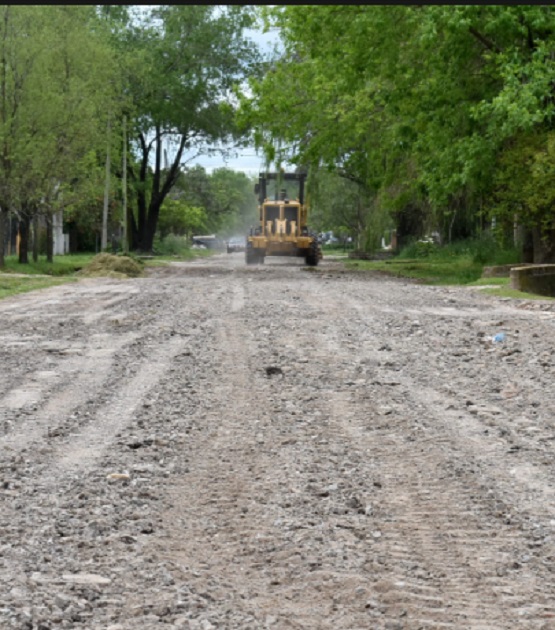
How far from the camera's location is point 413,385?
1143cm

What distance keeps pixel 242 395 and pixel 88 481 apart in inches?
147

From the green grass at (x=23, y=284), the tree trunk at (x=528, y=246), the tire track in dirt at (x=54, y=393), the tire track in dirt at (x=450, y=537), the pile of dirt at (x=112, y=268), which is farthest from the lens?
the pile of dirt at (x=112, y=268)

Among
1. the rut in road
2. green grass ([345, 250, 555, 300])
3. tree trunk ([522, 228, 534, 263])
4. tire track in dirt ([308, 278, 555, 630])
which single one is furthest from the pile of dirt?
tire track in dirt ([308, 278, 555, 630])

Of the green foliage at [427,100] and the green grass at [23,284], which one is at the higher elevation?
the green foliage at [427,100]

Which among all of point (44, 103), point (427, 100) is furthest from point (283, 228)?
point (427, 100)

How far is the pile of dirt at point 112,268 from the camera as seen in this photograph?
120ft

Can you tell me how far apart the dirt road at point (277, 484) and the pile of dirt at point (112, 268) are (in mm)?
21174

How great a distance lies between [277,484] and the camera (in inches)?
280

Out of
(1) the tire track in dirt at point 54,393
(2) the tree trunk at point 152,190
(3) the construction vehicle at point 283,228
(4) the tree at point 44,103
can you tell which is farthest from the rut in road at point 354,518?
(2) the tree trunk at point 152,190

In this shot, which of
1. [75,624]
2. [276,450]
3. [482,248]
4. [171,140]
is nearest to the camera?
[75,624]

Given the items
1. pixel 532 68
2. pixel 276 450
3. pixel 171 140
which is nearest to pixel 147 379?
pixel 276 450

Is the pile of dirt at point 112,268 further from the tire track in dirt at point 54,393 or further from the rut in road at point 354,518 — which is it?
the rut in road at point 354,518

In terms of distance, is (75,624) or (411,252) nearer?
(75,624)

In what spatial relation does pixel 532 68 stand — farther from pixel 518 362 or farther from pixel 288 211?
pixel 288 211
